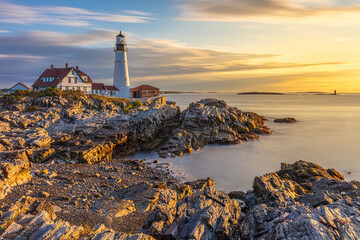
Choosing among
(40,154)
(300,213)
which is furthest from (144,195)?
(40,154)

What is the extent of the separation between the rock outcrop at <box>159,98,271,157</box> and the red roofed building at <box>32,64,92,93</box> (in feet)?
83.6

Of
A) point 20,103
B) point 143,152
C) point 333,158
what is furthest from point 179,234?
point 20,103

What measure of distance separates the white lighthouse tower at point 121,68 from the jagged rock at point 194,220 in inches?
1684

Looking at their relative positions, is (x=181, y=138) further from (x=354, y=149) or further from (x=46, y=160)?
(x=354, y=149)

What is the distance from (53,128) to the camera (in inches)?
906

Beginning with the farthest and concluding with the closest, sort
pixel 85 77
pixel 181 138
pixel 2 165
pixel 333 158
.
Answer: pixel 85 77 → pixel 181 138 → pixel 333 158 → pixel 2 165

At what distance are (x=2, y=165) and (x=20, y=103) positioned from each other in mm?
21759

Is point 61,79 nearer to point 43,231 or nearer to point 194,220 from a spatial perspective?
point 43,231

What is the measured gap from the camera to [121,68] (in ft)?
156

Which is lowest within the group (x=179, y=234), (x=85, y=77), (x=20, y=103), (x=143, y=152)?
(x=143, y=152)

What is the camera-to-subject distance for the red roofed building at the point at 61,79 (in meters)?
42.4

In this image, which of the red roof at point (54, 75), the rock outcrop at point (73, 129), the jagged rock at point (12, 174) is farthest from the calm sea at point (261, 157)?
the red roof at point (54, 75)

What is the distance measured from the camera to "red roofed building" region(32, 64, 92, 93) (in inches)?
1668

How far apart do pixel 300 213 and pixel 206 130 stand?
1954 cm
